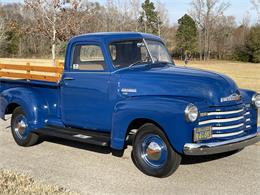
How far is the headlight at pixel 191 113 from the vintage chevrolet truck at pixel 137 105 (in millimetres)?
13

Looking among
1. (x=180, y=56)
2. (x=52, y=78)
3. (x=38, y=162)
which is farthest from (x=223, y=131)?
(x=180, y=56)

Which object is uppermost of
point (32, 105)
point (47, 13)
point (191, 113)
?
point (47, 13)

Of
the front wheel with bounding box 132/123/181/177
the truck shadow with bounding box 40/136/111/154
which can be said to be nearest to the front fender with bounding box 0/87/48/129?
the truck shadow with bounding box 40/136/111/154

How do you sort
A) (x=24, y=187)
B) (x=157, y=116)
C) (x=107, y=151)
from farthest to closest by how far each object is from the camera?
(x=107, y=151)
(x=157, y=116)
(x=24, y=187)

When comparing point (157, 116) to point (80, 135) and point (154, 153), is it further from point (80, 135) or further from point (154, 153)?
point (80, 135)

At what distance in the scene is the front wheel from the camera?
18.7 feet

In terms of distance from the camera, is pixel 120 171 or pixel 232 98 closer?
→ pixel 232 98

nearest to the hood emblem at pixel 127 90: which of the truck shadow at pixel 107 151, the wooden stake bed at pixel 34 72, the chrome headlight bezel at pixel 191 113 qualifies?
the chrome headlight bezel at pixel 191 113

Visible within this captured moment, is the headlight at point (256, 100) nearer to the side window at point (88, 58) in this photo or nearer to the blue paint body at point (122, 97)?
the blue paint body at point (122, 97)

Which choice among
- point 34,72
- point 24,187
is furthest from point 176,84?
point 34,72

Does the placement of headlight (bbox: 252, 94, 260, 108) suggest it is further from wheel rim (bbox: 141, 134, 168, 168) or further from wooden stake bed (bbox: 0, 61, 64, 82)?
wooden stake bed (bbox: 0, 61, 64, 82)

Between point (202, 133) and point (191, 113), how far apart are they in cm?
32

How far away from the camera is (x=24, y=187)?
5254 mm

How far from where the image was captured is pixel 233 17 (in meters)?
87.3
